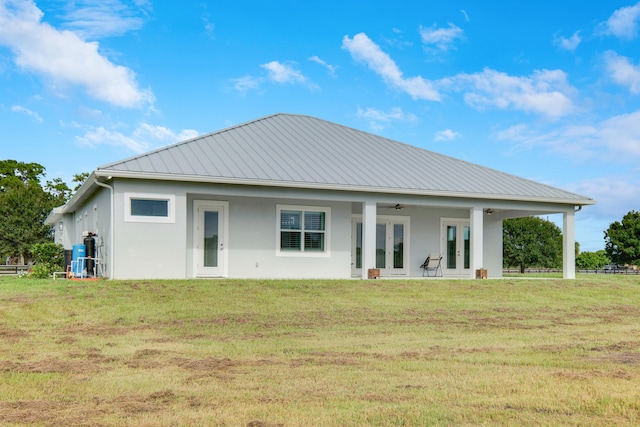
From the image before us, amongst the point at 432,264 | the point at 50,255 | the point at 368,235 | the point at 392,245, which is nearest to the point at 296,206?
the point at 368,235

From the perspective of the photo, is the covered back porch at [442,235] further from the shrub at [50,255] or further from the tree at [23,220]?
the tree at [23,220]

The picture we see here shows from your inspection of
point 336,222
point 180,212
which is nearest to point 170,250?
point 180,212

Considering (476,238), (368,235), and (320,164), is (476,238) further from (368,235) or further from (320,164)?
(320,164)

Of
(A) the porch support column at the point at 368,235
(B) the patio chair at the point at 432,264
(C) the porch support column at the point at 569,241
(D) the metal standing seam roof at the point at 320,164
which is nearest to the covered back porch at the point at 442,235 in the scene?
(C) the porch support column at the point at 569,241

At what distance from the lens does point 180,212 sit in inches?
668

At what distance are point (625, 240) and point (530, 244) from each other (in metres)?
11.0

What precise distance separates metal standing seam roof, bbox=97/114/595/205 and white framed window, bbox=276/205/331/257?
131cm

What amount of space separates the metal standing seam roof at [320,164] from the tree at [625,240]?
29646 mm

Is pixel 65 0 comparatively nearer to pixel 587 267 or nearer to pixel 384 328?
pixel 384 328

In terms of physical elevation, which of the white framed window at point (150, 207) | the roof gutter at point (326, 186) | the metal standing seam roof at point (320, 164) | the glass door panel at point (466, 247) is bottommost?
the glass door panel at point (466, 247)

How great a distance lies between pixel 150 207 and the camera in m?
16.9

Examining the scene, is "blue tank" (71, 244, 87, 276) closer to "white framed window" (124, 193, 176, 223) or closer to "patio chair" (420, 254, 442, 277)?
"white framed window" (124, 193, 176, 223)

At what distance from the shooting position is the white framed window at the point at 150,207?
16547 mm

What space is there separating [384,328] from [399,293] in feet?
15.0
